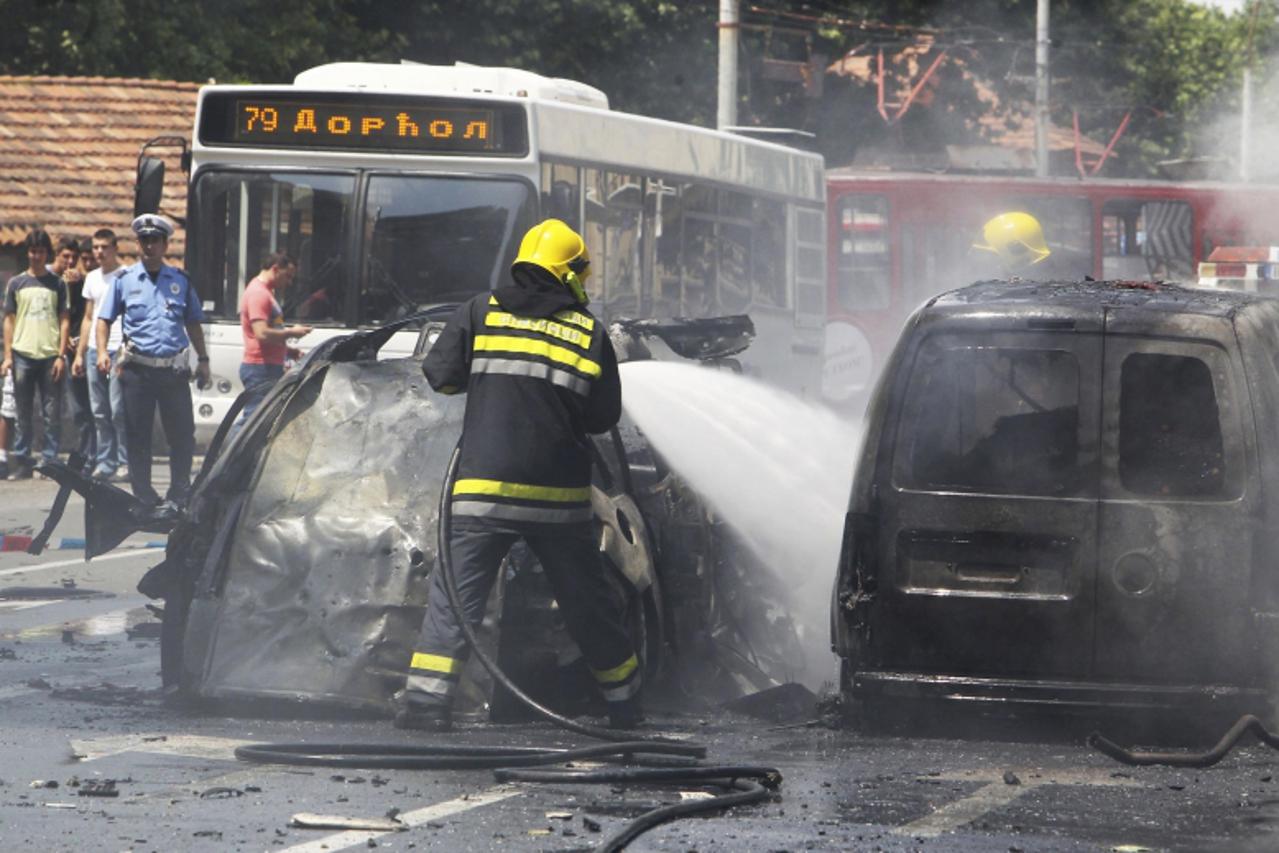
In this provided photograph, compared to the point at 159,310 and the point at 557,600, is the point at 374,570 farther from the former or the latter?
the point at 159,310

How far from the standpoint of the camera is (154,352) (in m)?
14.5

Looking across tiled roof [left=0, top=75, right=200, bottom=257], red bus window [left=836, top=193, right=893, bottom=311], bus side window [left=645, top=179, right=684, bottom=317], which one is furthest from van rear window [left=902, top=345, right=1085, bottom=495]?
red bus window [left=836, top=193, right=893, bottom=311]

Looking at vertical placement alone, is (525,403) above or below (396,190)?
below

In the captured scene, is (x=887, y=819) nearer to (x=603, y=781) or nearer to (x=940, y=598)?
(x=603, y=781)

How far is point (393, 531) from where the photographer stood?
27.4 feet

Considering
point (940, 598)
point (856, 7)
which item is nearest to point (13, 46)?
point (856, 7)

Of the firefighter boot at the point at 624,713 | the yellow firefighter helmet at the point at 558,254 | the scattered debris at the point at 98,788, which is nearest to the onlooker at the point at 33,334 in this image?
the yellow firefighter helmet at the point at 558,254

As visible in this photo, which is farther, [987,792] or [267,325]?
[267,325]

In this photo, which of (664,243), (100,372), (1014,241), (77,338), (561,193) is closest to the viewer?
(1014,241)

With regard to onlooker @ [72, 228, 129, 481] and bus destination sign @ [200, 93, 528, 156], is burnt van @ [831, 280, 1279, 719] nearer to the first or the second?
bus destination sign @ [200, 93, 528, 156]

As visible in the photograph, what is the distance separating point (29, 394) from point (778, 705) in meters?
11.4

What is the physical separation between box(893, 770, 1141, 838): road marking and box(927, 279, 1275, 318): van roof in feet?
5.07

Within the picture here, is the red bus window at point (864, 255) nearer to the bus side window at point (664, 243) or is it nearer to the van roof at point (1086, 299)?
the bus side window at point (664, 243)

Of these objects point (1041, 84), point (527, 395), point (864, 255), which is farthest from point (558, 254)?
point (1041, 84)
